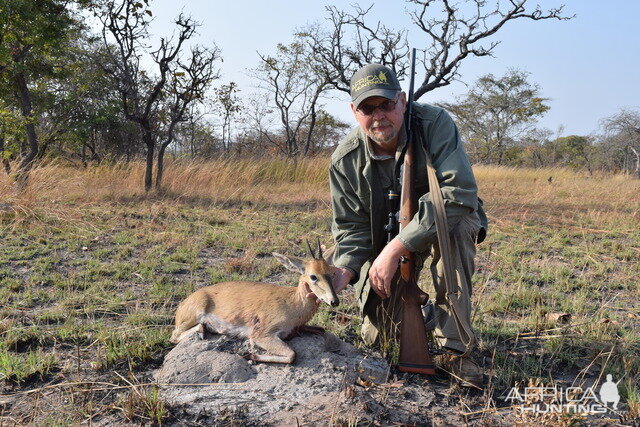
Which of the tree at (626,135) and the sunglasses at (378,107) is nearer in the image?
the sunglasses at (378,107)

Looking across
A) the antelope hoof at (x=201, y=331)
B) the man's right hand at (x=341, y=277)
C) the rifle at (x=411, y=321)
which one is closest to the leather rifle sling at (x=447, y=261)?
the rifle at (x=411, y=321)

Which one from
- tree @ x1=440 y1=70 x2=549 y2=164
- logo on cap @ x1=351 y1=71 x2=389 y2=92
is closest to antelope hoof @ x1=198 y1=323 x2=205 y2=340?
logo on cap @ x1=351 y1=71 x2=389 y2=92

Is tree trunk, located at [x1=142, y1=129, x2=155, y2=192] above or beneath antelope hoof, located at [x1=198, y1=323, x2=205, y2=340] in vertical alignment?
above

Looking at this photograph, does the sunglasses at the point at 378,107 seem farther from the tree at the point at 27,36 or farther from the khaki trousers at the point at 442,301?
the tree at the point at 27,36

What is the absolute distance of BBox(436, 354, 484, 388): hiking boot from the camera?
3.09 m

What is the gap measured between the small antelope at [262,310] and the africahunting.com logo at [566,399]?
1.32 metres

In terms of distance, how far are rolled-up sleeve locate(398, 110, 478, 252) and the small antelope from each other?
607 millimetres

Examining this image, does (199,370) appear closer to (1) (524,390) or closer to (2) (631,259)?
(1) (524,390)

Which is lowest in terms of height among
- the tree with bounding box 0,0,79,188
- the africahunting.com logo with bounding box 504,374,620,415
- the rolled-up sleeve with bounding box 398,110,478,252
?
the africahunting.com logo with bounding box 504,374,620,415

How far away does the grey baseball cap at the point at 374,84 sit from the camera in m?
3.24

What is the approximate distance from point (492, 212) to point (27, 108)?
485 inches

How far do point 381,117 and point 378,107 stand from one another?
0.23ft

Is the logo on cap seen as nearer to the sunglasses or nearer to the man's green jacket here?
the sunglasses

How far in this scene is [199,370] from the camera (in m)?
3.05
